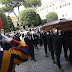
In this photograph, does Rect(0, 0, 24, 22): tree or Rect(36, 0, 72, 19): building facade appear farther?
Rect(36, 0, 72, 19): building facade

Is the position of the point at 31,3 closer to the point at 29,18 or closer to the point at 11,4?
the point at 11,4

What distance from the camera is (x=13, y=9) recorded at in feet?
132

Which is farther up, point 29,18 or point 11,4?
point 11,4

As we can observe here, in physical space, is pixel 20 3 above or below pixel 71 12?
above

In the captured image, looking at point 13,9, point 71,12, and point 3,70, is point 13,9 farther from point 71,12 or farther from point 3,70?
point 3,70

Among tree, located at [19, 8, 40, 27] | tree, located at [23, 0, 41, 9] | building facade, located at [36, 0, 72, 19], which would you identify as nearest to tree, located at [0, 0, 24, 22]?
tree, located at [23, 0, 41, 9]

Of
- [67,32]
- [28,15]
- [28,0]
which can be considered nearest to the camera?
[67,32]

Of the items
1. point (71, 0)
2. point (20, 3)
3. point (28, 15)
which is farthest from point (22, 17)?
point (71, 0)

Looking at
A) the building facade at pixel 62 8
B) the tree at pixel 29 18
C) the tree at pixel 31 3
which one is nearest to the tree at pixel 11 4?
the tree at pixel 31 3

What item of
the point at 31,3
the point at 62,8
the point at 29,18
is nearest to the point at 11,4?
the point at 31,3

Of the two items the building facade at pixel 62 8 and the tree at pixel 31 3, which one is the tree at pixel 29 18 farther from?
the building facade at pixel 62 8

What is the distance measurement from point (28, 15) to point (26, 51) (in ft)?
74.5

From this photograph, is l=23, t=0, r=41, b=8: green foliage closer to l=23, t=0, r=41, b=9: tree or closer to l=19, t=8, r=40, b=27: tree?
l=23, t=0, r=41, b=9: tree

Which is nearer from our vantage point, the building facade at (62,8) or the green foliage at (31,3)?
the green foliage at (31,3)
